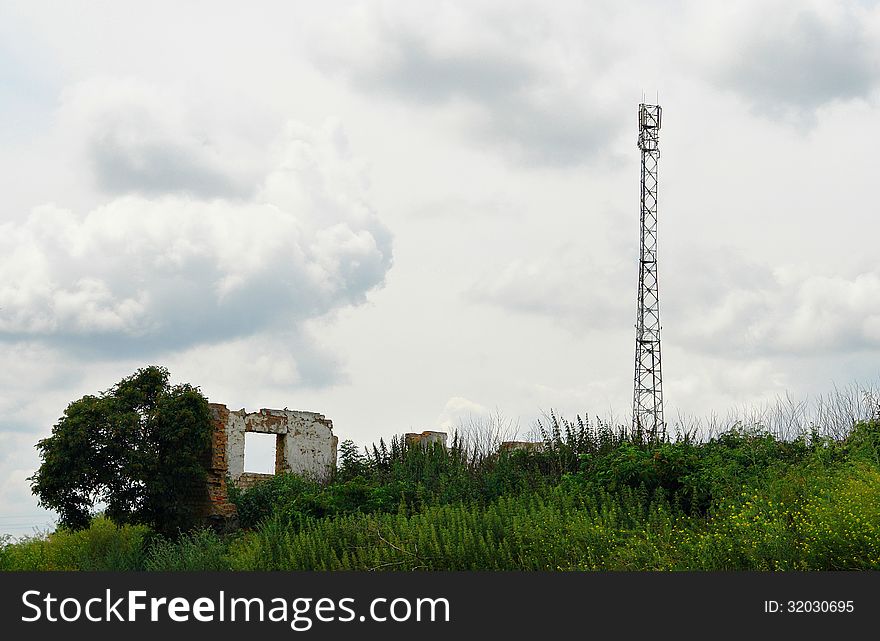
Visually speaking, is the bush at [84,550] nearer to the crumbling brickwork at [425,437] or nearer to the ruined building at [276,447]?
the ruined building at [276,447]

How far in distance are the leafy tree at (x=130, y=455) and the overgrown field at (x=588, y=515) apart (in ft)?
2.58

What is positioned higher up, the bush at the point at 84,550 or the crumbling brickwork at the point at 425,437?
the crumbling brickwork at the point at 425,437

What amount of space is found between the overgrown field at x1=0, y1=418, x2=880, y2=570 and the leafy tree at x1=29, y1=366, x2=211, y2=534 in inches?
30.9

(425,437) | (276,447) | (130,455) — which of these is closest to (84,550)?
(130,455)

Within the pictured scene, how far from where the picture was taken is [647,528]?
11562mm

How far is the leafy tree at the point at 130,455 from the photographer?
17.8 m

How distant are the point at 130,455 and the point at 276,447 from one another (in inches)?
174

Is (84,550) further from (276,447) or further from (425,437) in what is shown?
(425,437)

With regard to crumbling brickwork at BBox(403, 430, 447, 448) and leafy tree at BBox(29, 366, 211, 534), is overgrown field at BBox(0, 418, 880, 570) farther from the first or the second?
crumbling brickwork at BBox(403, 430, 447, 448)

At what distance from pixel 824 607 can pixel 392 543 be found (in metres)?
5.55

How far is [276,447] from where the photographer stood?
21875 millimetres

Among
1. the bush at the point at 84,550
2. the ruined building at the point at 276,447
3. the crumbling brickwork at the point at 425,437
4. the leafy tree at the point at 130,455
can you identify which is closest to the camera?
the bush at the point at 84,550

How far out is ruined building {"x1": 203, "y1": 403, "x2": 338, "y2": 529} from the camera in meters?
19.7

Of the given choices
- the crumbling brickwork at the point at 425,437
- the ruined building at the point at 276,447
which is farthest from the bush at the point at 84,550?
the crumbling brickwork at the point at 425,437
